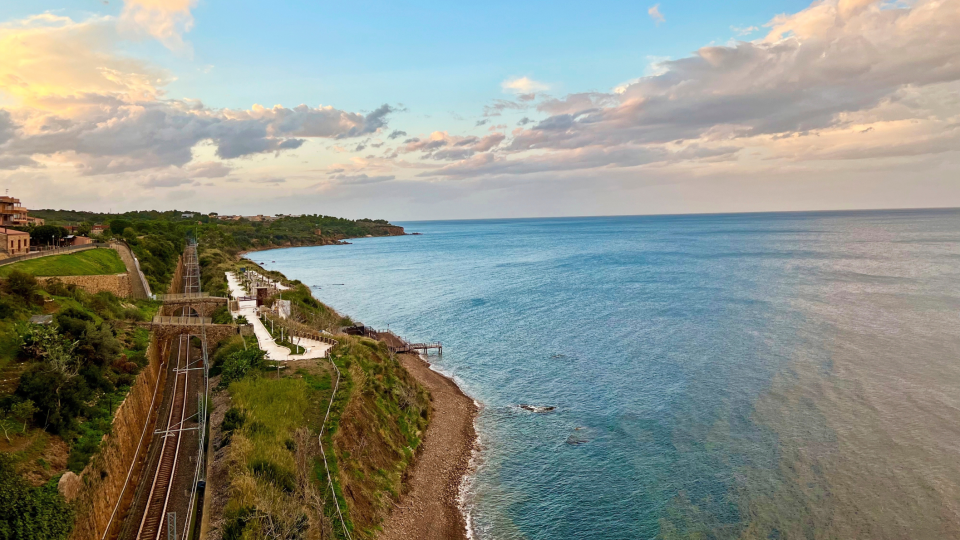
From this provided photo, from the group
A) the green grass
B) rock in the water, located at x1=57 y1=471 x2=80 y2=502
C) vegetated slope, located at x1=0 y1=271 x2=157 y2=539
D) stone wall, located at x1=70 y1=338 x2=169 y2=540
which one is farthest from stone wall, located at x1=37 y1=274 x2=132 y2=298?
rock in the water, located at x1=57 y1=471 x2=80 y2=502

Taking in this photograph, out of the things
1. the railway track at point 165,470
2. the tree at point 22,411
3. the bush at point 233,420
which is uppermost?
the tree at point 22,411

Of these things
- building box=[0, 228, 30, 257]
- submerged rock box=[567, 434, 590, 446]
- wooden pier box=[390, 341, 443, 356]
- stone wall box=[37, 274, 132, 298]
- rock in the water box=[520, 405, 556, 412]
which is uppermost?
building box=[0, 228, 30, 257]

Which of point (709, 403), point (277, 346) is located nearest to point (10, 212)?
point (277, 346)

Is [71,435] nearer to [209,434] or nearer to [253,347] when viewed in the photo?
[209,434]

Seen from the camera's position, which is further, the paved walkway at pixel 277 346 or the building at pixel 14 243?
the building at pixel 14 243

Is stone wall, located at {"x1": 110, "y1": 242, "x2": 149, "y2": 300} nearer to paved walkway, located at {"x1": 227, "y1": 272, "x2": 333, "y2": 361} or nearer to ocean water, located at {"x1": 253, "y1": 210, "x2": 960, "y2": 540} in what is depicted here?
paved walkway, located at {"x1": 227, "y1": 272, "x2": 333, "y2": 361}

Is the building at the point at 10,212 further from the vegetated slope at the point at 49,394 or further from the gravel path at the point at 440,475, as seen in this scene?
the gravel path at the point at 440,475

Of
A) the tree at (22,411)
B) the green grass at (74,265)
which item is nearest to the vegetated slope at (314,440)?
the tree at (22,411)
